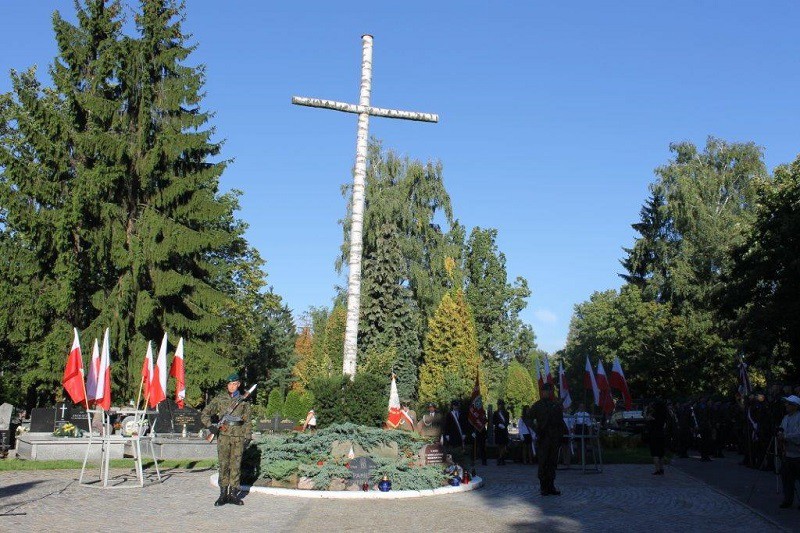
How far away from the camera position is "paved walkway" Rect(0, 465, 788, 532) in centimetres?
1080

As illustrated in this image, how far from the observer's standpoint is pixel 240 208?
4984 centimetres

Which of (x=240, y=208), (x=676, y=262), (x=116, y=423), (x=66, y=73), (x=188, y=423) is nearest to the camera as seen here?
(x=116, y=423)

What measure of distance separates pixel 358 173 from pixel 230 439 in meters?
7.92

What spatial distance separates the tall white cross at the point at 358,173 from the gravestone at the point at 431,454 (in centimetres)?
327

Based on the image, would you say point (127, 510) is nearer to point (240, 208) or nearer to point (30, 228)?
point (30, 228)

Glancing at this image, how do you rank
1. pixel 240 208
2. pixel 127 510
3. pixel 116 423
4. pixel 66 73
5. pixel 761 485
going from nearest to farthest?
1. pixel 127 510
2. pixel 761 485
3. pixel 116 423
4. pixel 66 73
5. pixel 240 208

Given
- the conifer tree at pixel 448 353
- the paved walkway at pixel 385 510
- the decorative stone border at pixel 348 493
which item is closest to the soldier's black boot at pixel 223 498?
the paved walkway at pixel 385 510

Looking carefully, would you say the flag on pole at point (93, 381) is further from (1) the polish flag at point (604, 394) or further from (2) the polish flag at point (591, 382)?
(1) the polish flag at point (604, 394)

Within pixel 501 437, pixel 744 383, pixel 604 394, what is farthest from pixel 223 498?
pixel 744 383

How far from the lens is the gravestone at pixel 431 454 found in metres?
→ 15.4

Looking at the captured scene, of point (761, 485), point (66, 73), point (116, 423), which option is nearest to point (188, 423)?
point (116, 423)

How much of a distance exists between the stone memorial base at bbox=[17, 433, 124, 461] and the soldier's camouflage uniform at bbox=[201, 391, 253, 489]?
910 centimetres

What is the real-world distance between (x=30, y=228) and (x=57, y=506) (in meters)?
20.9

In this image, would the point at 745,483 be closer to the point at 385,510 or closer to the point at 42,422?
the point at 385,510
